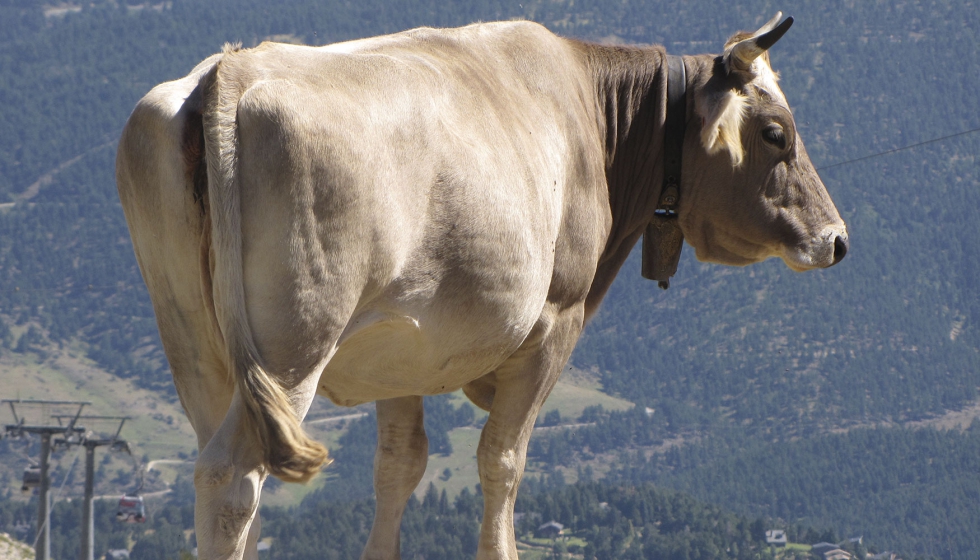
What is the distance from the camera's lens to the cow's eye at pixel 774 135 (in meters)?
7.58

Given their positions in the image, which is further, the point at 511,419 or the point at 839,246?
the point at 839,246

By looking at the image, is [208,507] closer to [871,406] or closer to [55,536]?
[55,536]

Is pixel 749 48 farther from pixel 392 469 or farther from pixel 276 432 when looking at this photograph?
pixel 276 432

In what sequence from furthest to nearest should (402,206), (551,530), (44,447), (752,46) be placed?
(551,530)
(44,447)
(752,46)
(402,206)

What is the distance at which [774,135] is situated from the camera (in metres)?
7.59

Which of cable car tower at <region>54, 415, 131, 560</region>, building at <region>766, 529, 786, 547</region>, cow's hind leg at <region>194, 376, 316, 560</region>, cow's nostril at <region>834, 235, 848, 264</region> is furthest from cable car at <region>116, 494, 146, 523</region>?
cow's hind leg at <region>194, 376, 316, 560</region>

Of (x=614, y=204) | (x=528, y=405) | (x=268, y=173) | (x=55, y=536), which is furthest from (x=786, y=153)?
(x=55, y=536)

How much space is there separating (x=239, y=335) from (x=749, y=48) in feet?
13.5

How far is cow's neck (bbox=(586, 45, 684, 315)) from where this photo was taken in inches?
299

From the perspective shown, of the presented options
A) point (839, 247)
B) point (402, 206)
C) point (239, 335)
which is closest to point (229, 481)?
point (239, 335)

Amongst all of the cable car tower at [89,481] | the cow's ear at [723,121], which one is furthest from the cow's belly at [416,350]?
the cable car tower at [89,481]

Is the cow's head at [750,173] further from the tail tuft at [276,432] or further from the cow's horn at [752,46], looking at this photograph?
the tail tuft at [276,432]

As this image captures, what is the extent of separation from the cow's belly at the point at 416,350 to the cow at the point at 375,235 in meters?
0.01

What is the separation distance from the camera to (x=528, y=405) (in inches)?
266
